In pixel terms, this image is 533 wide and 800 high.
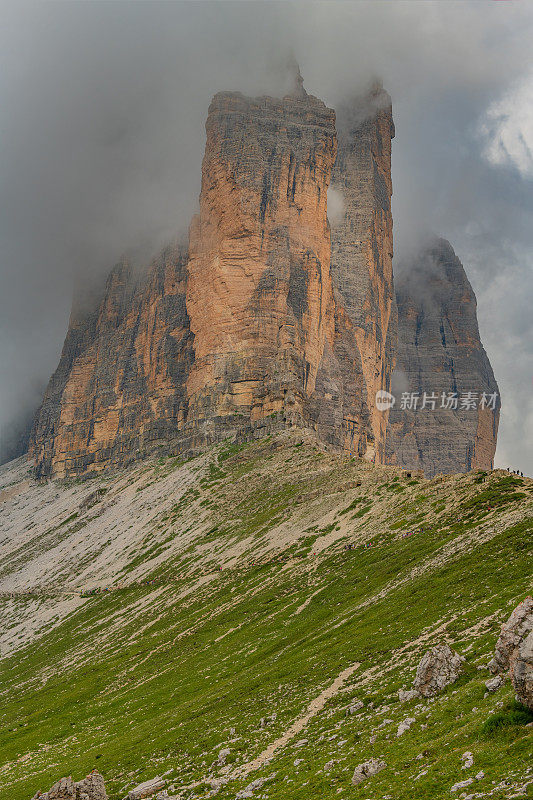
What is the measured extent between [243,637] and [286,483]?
63357 mm

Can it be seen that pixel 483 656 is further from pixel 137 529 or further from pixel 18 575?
pixel 18 575

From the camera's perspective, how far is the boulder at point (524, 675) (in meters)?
28.3

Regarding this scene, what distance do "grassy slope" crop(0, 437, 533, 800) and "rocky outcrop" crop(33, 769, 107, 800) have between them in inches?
80.9

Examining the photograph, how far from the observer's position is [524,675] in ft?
93.4

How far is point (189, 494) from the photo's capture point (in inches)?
6816

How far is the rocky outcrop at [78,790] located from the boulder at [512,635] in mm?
25663

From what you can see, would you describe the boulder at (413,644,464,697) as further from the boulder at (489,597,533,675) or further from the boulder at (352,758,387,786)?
the boulder at (352,758,387,786)

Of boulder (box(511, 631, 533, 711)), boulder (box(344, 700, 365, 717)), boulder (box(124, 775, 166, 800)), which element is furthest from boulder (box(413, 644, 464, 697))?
boulder (box(124, 775, 166, 800))

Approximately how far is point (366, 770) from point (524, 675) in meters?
8.22

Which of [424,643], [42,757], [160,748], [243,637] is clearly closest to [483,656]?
[424,643]

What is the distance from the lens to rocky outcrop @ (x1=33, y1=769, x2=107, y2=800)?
44.1 meters

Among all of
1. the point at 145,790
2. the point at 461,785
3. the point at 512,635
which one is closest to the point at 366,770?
the point at 461,785

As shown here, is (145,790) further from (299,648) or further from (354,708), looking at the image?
(299,648)

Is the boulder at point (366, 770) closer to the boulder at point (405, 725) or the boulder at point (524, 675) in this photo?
the boulder at point (405, 725)
